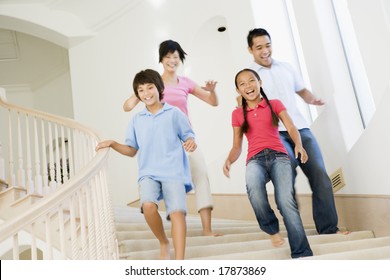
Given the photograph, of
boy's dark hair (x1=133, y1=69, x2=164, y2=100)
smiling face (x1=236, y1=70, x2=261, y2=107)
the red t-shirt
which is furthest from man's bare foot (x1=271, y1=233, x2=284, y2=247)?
boy's dark hair (x1=133, y1=69, x2=164, y2=100)

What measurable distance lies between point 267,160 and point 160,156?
0.55 m

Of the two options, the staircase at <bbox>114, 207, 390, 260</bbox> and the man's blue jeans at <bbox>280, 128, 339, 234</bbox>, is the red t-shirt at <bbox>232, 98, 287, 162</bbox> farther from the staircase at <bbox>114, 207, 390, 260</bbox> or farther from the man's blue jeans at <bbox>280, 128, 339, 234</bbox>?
the staircase at <bbox>114, 207, 390, 260</bbox>

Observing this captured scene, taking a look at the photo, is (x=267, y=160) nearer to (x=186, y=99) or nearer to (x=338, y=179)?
(x=186, y=99)

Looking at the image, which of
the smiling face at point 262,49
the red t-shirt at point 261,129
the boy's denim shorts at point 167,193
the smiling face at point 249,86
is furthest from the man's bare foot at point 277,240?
the smiling face at point 262,49

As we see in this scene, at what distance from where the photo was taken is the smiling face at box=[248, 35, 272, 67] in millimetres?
2908

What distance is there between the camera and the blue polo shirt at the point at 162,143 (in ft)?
7.07

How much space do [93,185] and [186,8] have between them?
3.86 m

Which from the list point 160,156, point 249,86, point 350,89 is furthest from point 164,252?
point 350,89

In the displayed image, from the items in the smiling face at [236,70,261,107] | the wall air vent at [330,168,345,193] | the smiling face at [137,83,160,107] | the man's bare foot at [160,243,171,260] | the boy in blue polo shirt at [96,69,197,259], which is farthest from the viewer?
the wall air vent at [330,168,345,193]

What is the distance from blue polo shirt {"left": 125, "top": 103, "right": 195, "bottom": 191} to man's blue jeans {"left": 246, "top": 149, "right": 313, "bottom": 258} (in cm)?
33

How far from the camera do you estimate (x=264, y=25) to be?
4543 millimetres
